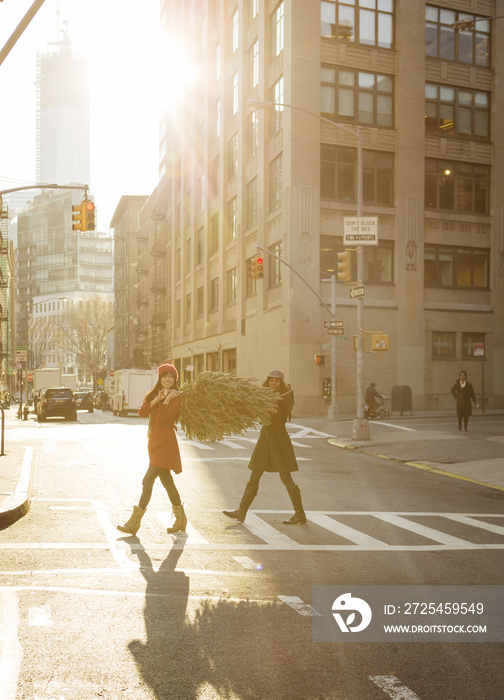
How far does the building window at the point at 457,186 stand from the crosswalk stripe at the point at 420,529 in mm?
33824

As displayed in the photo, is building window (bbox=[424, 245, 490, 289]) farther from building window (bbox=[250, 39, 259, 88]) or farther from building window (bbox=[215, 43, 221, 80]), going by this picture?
Result: building window (bbox=[215, 43, 221, 80])

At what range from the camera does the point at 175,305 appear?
235 feet

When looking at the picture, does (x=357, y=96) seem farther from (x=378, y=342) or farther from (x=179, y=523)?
(x=179, y=523)

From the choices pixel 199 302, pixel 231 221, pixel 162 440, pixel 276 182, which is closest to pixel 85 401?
pixel 199 302

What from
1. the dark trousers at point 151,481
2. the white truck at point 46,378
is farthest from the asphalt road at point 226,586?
the white truck at point 46,378

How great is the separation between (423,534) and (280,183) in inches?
1350

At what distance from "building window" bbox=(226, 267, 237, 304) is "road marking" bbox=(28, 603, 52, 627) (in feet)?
150

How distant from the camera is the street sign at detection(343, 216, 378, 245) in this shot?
23.3 m

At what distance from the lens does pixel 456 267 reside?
43.4 m

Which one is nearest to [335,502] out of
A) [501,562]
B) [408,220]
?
[501,562]

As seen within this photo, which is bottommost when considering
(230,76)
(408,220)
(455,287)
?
(455,287)

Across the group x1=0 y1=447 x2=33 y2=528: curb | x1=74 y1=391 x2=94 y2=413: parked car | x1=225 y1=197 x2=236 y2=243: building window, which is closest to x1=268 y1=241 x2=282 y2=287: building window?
x1=225 y1=197 x2=236 y2=243: building window

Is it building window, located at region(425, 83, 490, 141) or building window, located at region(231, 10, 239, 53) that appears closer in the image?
building window, located at region(425, 83, 490, 141)

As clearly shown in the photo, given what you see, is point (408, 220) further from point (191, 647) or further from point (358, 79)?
point (191, 647)
